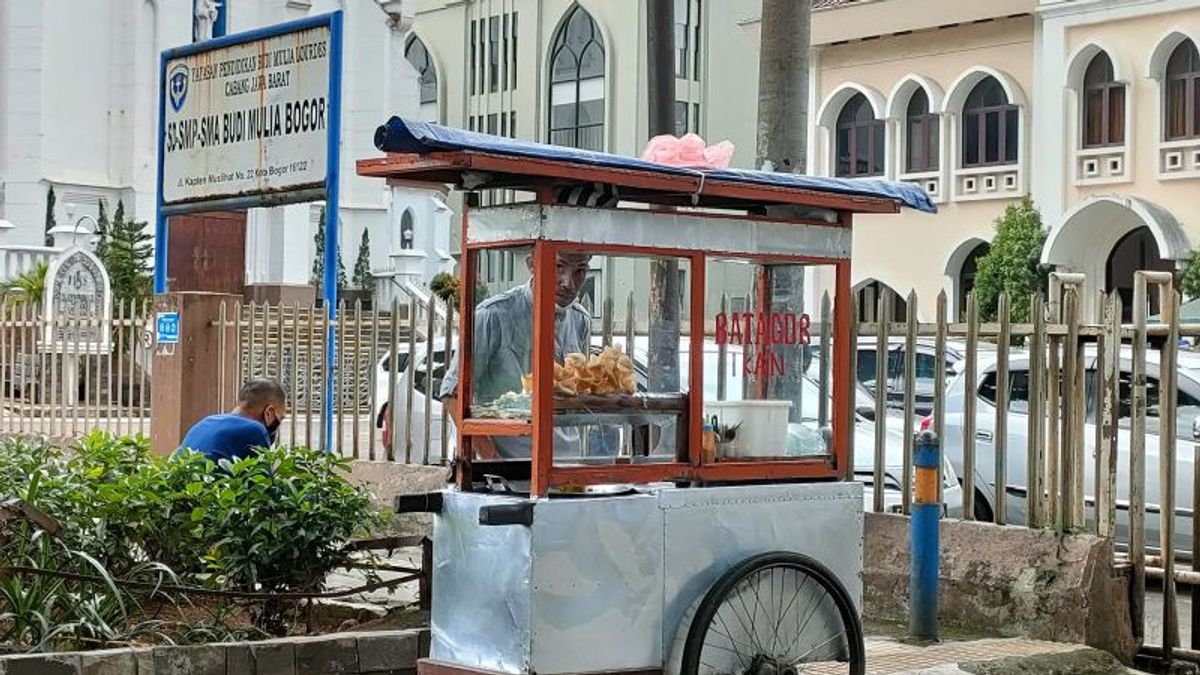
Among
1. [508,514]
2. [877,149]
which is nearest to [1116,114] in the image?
[877,149]

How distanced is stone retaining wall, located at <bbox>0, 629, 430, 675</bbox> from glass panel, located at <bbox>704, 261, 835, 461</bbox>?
73.7 inches

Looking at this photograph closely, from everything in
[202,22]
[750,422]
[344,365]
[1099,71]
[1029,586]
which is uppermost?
[202,22]

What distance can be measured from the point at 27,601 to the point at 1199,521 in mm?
5718

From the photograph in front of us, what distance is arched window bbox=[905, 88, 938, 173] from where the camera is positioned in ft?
115

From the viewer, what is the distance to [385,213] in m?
42.6

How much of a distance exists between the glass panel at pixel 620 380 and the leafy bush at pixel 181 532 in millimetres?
1603

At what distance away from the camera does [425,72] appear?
55.6m

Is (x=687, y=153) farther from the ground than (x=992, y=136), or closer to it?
closer to it

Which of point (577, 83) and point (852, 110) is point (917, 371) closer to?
point (852, 110)

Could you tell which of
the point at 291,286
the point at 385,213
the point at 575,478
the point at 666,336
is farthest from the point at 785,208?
the point at 385,213

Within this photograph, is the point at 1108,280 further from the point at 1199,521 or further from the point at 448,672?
the point at 448,672

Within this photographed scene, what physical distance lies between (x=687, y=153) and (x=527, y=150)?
879 millimetres

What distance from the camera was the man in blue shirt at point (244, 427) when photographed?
888 cm

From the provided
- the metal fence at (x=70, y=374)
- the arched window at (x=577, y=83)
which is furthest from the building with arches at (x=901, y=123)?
the metal fence at (x=70, y=374)
